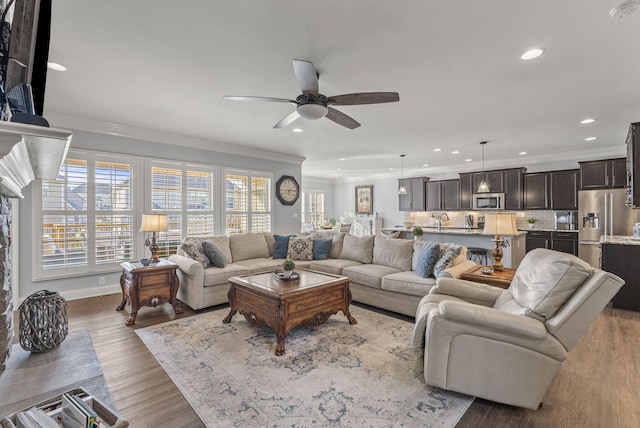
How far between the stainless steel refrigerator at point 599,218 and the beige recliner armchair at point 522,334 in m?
4.81

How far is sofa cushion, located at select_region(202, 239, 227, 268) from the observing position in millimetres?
4234

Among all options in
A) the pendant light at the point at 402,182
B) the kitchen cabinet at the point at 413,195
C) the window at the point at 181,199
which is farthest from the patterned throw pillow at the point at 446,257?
the kitchen cabinet at the point at 413,195

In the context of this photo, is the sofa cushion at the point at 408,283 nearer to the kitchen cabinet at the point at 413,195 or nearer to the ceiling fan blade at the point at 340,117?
the ceiling fan blade at the point at 340,117

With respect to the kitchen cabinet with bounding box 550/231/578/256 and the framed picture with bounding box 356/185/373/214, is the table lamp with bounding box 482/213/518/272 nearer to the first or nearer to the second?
the kitchen cabinet with bounding box 550/231/578/256

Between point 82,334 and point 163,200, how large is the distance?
10.5 feet

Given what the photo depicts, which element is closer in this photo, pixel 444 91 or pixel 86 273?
pixel 444 91

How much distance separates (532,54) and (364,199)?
8610mm

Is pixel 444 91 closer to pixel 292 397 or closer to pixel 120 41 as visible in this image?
pixel 120 41

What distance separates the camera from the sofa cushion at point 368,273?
3.95 metres

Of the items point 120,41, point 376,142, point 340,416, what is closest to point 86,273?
point 120,41

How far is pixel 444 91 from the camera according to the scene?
130 inches

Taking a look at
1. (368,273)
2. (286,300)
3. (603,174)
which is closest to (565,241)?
(603,174)

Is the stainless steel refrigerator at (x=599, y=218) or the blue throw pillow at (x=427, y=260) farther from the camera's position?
the stainless steel refrigerator at (x=599, y=218)

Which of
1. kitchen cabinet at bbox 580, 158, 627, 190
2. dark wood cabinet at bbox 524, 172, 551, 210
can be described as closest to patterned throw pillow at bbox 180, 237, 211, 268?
dark wood cabinet at bbox 524, 172, 551, 210
